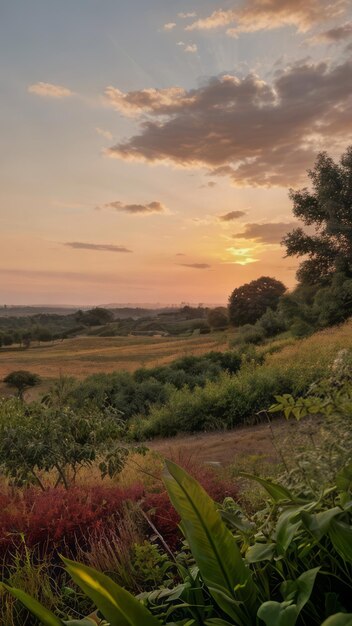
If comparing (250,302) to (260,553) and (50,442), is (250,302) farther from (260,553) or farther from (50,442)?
(260,553)

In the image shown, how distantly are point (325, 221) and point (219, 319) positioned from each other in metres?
20.8

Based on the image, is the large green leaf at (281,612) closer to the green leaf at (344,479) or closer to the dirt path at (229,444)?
the green leaf at (344,479)

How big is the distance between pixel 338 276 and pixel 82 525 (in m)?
30.6

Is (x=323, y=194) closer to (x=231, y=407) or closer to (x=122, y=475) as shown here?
(x=231, y=407)

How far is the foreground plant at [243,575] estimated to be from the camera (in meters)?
1.88

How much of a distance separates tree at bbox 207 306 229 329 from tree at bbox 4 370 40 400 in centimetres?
2895

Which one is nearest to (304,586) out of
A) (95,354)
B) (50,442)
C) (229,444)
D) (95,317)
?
(50,442)

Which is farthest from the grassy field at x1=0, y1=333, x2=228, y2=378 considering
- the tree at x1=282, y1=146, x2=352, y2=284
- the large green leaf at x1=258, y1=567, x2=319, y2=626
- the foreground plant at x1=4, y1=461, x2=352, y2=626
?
the large green leaf at x1=258, y1=567, x2=319, y2=626

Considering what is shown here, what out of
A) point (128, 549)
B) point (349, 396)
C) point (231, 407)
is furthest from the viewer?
point (231, 407)

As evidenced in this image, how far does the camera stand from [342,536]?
2088 millimetres

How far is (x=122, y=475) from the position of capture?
750cm

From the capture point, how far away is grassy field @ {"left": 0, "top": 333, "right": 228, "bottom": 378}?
28531 mm

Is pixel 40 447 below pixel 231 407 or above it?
above

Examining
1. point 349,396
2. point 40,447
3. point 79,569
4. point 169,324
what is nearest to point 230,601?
point 79,569
